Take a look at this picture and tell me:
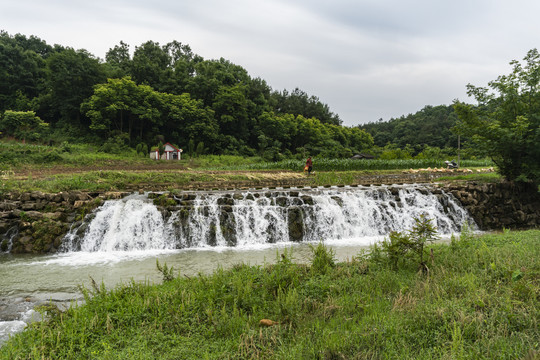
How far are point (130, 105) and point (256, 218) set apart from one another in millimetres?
29209

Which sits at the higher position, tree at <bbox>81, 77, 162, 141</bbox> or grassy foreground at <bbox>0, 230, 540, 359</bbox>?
tree at <bbox>81, 77, 162, 141</bbox>

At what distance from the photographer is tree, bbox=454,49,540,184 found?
14812mm

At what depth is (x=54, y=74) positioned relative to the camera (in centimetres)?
3675

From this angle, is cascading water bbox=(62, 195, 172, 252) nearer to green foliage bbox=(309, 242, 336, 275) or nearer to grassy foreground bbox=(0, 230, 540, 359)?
grassy foreground bbox=(0, 230, 540, 359)

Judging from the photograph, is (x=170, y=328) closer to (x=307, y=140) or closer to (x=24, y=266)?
(x=24, y=266)

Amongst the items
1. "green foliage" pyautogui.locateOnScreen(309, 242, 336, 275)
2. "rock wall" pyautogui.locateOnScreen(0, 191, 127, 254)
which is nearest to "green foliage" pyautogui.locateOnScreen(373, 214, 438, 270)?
"green foliage" pyautogui.locateOnScreen(309, 242, 336, 275)

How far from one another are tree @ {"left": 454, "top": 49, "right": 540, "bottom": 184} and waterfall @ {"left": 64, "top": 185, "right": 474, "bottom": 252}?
368 centimetres

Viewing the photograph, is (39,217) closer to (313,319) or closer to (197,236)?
(197,236)

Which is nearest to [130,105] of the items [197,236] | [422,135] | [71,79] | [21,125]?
[71,79]

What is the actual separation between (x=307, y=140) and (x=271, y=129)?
8.74 meters

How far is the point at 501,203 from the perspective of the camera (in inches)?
643

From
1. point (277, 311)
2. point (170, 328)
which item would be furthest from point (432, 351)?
point (170, 328)

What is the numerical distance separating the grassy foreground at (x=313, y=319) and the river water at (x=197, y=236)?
2.26 meters

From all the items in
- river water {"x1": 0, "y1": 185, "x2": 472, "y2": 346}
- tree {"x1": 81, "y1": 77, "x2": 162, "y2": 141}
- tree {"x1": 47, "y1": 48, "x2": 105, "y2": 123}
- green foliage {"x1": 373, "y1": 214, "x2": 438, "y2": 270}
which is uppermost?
tree {"x1": 47, "y1": 48, "x2": 105, "y2": 123}
